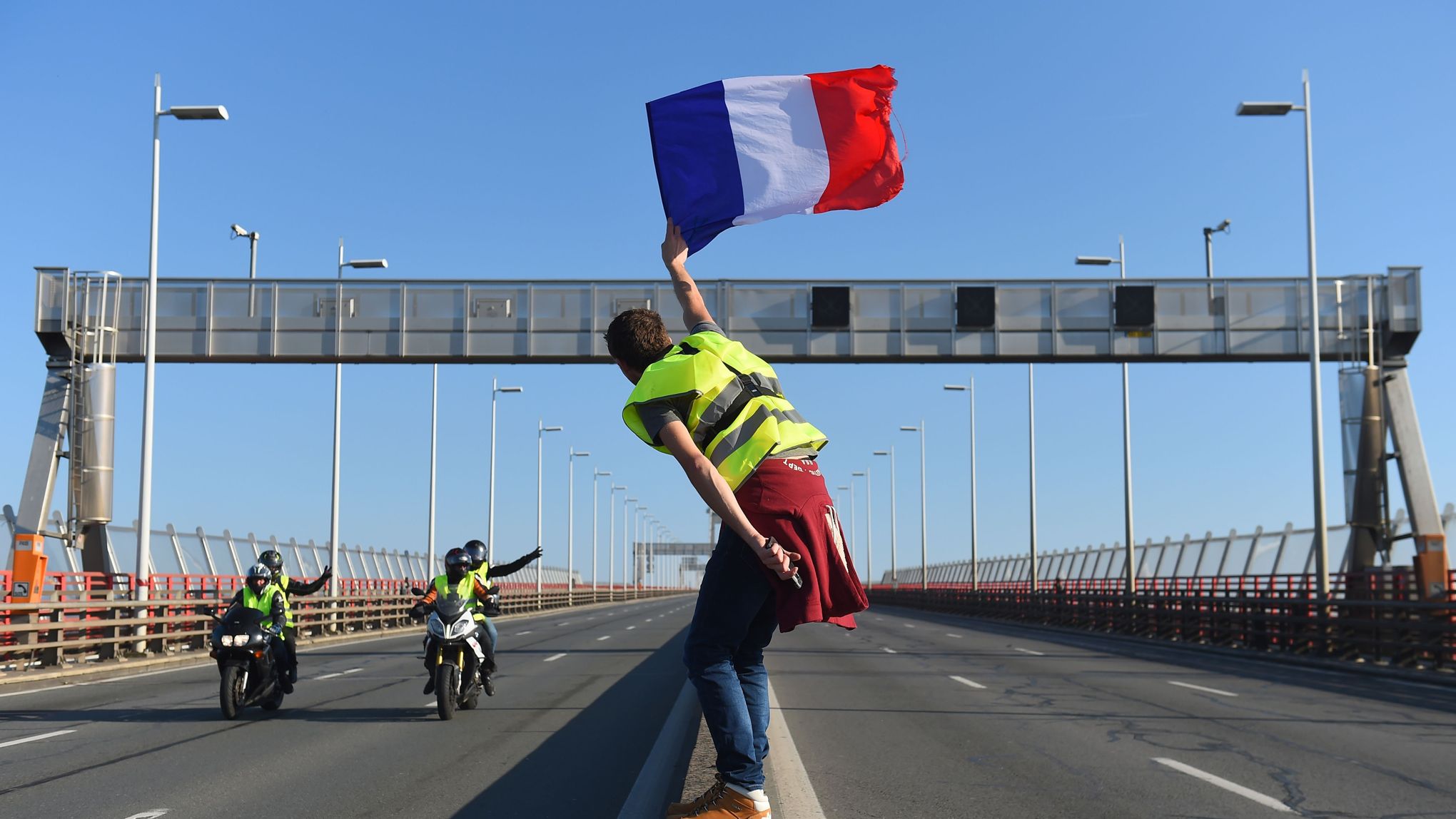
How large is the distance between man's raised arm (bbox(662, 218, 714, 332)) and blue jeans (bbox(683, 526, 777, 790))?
2.94ft

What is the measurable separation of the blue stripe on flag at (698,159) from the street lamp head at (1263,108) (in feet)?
73.4

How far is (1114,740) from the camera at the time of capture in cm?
1176

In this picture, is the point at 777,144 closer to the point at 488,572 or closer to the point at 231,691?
the point at 488,572

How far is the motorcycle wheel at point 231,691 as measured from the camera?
13.5 meters

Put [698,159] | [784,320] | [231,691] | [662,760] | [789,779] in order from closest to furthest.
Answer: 1. [698,159]
2. [789,779]
3. [662,760]
4. [231,691]
5. [784,320]

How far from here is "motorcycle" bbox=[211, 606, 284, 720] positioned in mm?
13453

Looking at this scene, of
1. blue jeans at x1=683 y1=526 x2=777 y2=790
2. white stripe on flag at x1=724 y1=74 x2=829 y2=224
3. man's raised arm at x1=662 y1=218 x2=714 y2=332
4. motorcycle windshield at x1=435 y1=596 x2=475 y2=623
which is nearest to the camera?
blue jeans at x1=683 y1=526 x2=777 y2=790

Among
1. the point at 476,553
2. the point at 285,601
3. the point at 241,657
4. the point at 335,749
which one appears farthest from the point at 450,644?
the point at 335,749

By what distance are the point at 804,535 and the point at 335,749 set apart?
777 centimetres

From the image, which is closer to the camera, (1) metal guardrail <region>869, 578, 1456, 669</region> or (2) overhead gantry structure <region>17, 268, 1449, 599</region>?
(1) metal guardrail <region>869, 578, 1456, 669</region>

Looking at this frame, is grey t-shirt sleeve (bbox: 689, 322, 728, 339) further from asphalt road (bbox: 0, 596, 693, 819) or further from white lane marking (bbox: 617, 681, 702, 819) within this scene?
asphalt road (bbox: 0, 596, 693, 819)

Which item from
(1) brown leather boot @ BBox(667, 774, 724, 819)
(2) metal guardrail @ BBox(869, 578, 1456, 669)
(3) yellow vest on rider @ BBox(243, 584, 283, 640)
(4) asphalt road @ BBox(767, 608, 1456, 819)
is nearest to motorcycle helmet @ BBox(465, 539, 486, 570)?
(3) yellow vest on rider @ BBox(243, 584, 283, 640)

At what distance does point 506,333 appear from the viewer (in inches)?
1262

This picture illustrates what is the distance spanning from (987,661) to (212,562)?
2684cm
